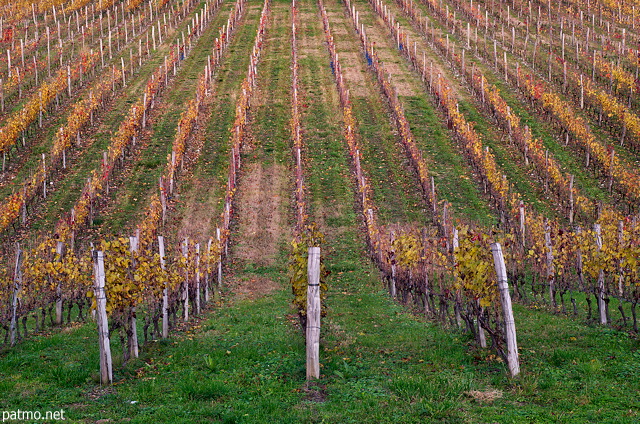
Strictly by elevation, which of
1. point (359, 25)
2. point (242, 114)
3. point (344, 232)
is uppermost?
point (359, 25)

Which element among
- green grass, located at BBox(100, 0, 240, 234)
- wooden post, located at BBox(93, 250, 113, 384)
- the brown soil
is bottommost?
the brown soil

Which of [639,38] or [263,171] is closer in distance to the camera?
[263,171]

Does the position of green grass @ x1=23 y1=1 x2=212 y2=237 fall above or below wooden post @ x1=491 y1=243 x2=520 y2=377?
below

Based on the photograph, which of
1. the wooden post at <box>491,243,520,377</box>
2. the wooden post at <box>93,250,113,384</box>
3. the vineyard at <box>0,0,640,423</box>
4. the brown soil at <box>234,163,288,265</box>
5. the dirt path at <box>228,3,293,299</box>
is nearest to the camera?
the wooden post at <box>491,243,520,377</box>

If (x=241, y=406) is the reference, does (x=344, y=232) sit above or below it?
below

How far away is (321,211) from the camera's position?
958 inches

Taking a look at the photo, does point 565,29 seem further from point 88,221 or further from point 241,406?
point 241,406

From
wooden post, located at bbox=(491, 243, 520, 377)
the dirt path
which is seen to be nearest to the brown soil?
the dirt path

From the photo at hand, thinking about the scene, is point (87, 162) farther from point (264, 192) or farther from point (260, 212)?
point (260, 212)

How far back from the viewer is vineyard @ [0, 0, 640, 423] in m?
8.98

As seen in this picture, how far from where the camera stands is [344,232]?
22.8 m

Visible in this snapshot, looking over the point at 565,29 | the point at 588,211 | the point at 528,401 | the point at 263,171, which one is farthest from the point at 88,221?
the point at 565,29

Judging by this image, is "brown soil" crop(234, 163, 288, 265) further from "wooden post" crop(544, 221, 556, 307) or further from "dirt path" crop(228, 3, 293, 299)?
"wooden post" crop(544, 221, 556, 307)

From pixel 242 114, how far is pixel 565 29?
25949 mm
